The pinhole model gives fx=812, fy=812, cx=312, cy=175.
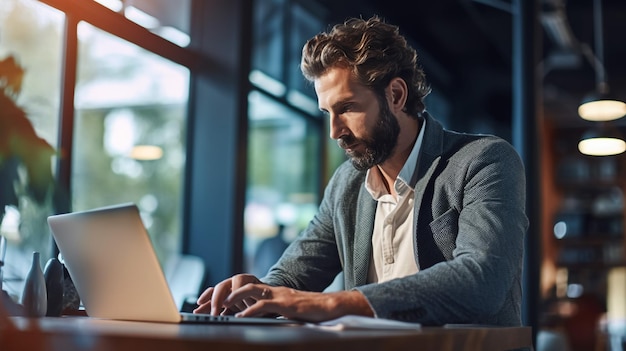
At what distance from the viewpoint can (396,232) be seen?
85.7 inches

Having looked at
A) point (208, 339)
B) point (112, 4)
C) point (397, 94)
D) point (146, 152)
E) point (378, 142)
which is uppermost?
point (112, 4)

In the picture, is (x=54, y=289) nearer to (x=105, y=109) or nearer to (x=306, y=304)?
(x=306, y=304)

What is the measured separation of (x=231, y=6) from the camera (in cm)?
559

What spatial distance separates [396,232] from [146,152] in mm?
3365

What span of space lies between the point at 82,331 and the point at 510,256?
943 millimetres

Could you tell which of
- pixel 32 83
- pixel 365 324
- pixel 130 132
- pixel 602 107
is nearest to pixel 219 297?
pixel 365 324

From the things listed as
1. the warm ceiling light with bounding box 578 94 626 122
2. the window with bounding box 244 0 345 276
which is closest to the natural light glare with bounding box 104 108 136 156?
the window with bounding box 244 0 345 276

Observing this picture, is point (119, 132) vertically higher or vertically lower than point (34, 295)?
higher

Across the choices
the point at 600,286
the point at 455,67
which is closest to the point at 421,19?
the point at 455,67

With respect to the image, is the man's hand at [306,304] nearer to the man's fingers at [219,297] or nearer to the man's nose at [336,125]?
the man's fingers at [219,297]

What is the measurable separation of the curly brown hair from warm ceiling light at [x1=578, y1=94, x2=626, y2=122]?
5099 mm

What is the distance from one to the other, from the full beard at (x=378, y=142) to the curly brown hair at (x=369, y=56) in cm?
7

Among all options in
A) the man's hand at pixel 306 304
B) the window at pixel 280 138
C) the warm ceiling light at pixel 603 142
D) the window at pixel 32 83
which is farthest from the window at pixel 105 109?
the warm ceiling light at pixel 603 142

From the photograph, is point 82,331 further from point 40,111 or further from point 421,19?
point 421,19
